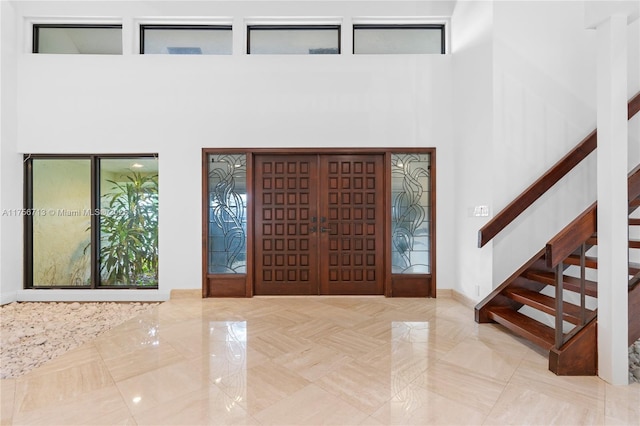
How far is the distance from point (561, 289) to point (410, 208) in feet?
7.25

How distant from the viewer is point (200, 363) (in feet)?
7.34

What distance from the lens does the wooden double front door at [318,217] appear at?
4152 millimetres

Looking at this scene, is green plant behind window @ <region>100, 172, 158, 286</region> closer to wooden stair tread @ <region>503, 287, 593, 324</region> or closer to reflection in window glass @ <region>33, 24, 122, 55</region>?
reflection in window glass @ <region>33, 24, 122, 55</region>

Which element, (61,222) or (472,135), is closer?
(472,135)

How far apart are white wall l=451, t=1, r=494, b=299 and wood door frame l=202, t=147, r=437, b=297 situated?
336mm

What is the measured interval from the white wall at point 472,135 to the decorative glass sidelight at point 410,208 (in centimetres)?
40

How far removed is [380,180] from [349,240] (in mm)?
978

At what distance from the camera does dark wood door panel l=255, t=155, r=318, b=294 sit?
4.15 metres

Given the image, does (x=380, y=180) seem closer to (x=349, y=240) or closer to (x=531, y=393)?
(x=349, y=240)

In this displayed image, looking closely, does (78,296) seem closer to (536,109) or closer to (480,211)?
(480,211)

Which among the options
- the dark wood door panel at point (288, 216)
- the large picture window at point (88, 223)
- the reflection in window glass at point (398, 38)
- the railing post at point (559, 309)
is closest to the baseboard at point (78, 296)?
the large picture window at point (88, 223)

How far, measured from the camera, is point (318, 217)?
4160mm

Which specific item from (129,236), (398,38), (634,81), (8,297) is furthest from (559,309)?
(8,297)

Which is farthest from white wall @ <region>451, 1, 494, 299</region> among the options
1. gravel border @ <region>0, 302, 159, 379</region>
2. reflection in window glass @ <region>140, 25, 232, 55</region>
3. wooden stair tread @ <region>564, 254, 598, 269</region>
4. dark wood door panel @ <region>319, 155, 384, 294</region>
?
gravel border @ <region>0, 302, 159, 379</region>
